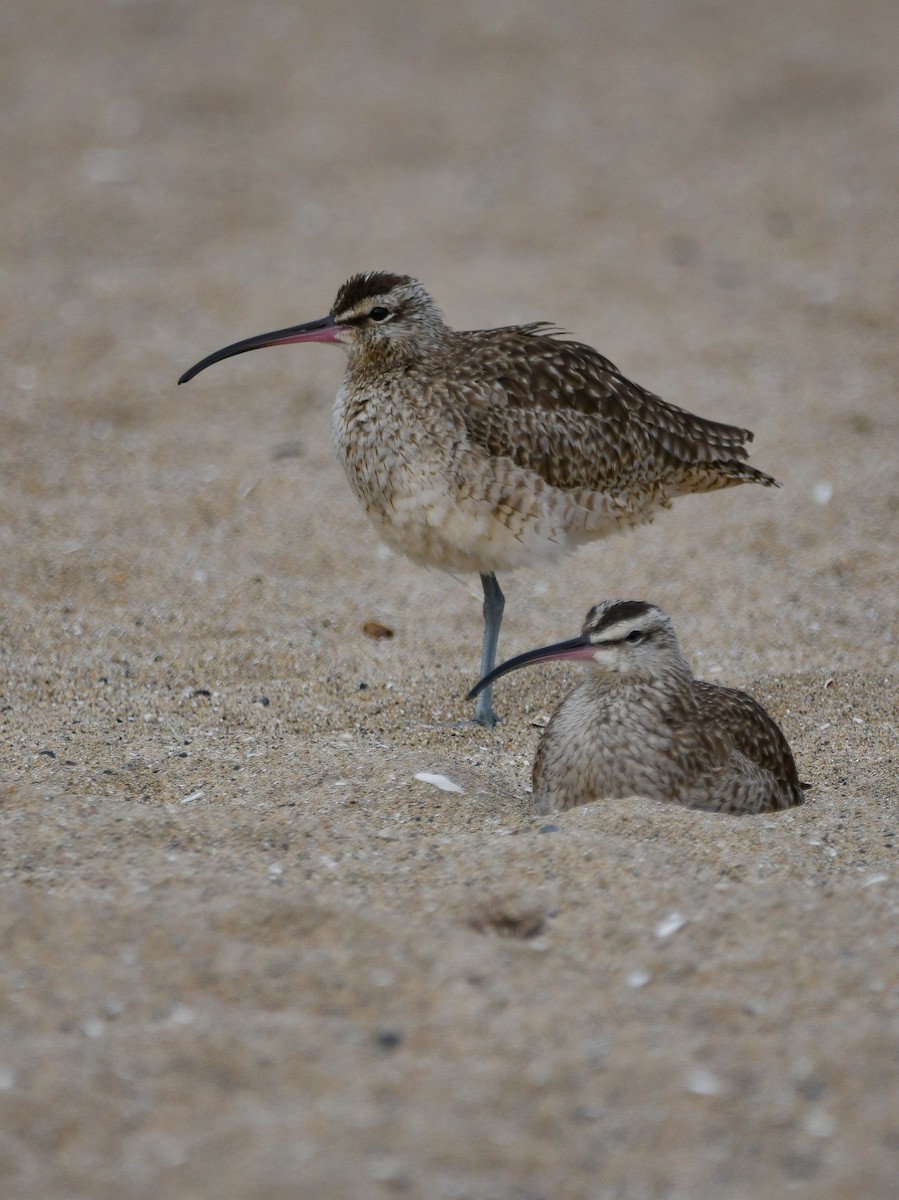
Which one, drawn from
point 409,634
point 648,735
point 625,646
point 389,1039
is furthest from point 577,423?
point 389,1039

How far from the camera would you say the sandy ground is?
3277 millimetres

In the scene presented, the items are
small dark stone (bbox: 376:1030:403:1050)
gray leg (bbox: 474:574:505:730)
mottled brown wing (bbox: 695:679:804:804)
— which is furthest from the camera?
gray leg (bbox: 474:574:505:730)

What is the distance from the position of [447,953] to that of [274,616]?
3149 mm

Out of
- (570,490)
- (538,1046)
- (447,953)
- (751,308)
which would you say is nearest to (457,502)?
(570,490)

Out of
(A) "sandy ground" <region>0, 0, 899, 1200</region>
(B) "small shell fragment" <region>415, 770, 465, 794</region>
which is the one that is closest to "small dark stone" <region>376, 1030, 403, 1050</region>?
(A) "sandy ground" <region>0, 0, 899, 1200</region>

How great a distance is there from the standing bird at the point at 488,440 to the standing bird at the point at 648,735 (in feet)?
2.11

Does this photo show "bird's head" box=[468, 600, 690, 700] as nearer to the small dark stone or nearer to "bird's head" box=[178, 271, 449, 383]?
"bird's head" box=[178, 271, 449, 383]

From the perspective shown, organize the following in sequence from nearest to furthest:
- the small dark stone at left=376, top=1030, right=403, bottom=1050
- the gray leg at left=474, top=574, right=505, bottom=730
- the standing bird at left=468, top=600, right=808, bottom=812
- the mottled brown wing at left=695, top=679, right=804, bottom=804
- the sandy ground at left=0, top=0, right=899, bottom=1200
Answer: the sandy ground at left=0, top=0, right=899, bottom=1200, the small dark stone at left=376, top=1030, right=403, bottom=1050, the standing bird at left=468, top=600, right=808, bottom=812, the mottled brown wing at left=695, top=679, right=804, bottom=804, the gray leg at left=474, top=574, right=505, bottom=730

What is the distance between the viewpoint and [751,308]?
32.8ft

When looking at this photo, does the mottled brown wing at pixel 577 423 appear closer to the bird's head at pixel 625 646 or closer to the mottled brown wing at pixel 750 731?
the bird's head at pixel 625 646

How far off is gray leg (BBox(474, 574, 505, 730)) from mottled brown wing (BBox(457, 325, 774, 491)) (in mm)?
566

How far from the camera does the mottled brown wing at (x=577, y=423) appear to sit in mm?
5699

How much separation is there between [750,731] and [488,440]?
142 centimetres

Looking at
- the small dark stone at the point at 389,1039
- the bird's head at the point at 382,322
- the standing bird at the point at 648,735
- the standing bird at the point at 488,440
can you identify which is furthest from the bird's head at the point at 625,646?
the small dark stone at the point at 389,1039
